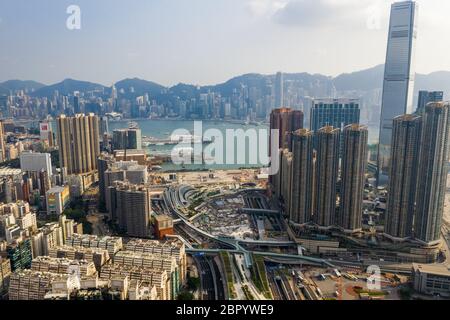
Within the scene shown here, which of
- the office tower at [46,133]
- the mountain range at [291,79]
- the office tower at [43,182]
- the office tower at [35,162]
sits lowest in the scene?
the office tower at [43,182]

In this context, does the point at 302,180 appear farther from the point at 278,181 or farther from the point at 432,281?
the point at 432,281

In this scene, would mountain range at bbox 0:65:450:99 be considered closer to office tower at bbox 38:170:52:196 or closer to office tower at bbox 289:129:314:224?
office tower at bbox 289:129:314:224

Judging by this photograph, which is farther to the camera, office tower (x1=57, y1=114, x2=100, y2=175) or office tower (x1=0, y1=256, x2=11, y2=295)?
office tower (x1=57, y1=114, x2=100, y2=175)

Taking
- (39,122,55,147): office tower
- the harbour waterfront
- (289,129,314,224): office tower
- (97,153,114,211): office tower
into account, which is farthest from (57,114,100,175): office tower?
(289,129,314,224): office tower

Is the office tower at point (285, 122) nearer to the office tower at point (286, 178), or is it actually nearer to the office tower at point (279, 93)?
the office tower at point (279, 93)

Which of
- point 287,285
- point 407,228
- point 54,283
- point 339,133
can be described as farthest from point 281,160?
point 54,283

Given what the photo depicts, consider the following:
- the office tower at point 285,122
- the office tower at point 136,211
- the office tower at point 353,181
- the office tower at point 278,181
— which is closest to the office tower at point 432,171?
the office tower at point 353,181

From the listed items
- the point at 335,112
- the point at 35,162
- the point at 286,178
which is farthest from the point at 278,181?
the point at 35,162
